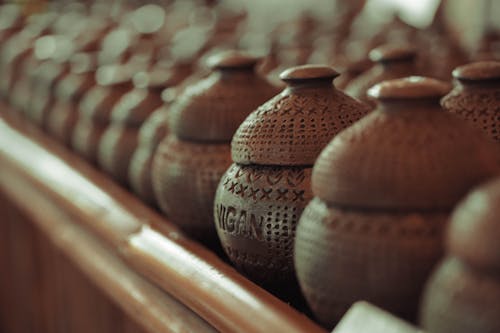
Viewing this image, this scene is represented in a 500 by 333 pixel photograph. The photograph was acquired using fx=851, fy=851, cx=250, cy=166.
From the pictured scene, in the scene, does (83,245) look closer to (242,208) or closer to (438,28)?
(242,208)

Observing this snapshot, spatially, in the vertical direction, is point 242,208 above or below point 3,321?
above

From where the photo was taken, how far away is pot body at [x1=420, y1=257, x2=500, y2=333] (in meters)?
0.58

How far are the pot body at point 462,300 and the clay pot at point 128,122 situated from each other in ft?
3.64

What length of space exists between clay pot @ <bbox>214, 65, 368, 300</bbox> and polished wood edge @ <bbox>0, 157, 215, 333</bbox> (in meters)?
0.11

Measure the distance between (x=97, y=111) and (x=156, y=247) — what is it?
2.65 ft

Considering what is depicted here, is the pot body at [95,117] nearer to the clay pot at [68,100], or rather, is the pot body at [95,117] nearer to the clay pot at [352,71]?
the clay pot at [68,100]

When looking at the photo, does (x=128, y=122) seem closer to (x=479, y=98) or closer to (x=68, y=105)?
(x=68, y=105)

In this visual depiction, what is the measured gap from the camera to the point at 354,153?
737 millimetres

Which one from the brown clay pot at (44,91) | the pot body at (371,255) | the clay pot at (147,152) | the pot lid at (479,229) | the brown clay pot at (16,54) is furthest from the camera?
the brown clay pot at (16,54)

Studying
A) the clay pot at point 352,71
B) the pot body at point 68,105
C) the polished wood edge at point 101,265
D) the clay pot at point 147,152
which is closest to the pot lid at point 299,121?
the polished wood edge at point 101,265

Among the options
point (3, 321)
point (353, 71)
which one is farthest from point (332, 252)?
point (3, 321)

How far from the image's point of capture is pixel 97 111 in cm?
191

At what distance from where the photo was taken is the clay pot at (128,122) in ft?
5.50

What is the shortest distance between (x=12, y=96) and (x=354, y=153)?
7.61ft
